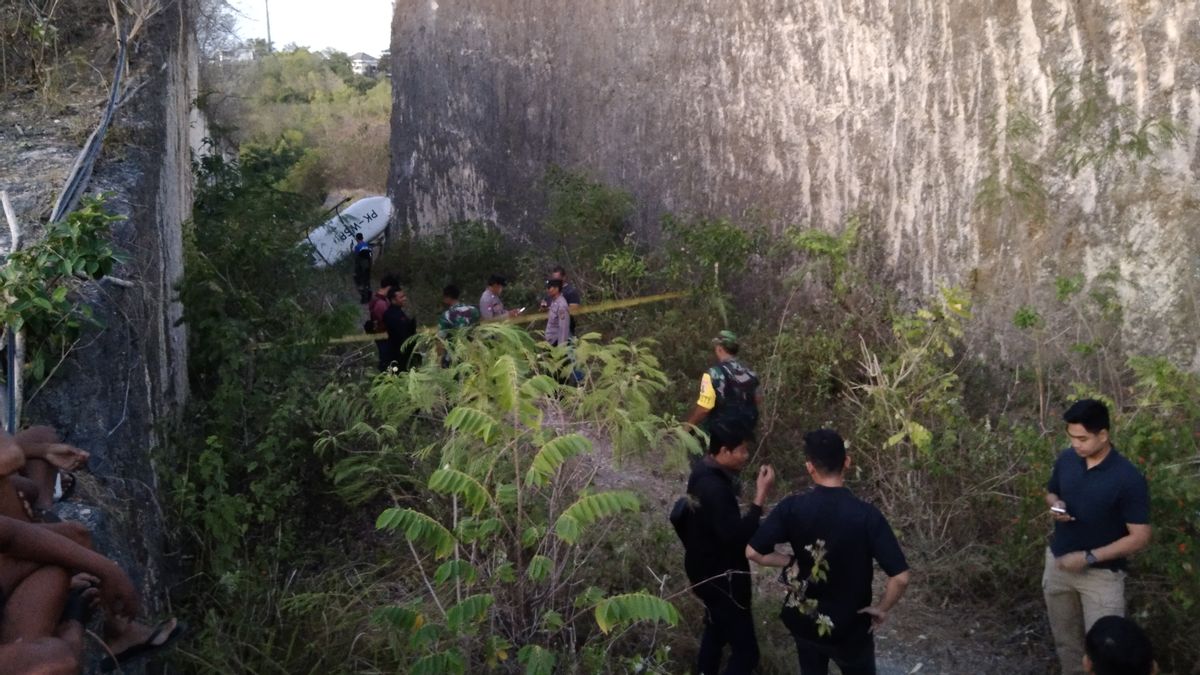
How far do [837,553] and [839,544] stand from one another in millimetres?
38

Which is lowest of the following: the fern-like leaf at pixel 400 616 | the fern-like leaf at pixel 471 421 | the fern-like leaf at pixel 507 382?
the fern-like leaf at pixel 400 616

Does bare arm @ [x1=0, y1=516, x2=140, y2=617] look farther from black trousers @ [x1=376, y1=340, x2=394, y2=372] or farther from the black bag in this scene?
black trousers @ [x1=376, y1=340, x2=394, y2=372]

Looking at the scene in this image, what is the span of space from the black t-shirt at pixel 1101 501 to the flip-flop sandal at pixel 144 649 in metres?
3.49

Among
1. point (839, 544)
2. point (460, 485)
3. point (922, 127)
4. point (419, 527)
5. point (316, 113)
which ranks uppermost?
point (316, 113)

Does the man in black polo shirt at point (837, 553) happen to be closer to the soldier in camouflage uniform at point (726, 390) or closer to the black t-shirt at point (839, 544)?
the black t-shirt at point (839, 544)

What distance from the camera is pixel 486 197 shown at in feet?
50.0

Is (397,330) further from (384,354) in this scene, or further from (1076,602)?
(1076,602)

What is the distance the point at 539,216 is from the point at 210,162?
5044 mm

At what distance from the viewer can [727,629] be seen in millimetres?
4996

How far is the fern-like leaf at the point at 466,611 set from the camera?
4320 millimetres

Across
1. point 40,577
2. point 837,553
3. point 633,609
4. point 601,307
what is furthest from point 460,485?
point 601,307

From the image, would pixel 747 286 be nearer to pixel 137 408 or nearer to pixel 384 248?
pixel 137 408

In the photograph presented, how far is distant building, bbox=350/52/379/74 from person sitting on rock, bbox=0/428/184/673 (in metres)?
42.6

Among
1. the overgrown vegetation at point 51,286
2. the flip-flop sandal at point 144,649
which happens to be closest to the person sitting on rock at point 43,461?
the flip-flop sandal at point 144,649
